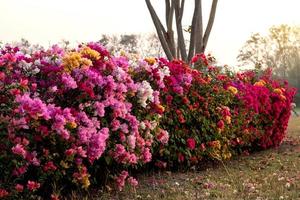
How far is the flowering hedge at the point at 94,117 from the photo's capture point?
16.2ft

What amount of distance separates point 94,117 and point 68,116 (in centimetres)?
53

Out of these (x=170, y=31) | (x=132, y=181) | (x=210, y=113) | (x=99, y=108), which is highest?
(x=170, y=31)

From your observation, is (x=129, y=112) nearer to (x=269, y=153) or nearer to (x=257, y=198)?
(x=257, y=198)

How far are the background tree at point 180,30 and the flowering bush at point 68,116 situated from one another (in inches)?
308

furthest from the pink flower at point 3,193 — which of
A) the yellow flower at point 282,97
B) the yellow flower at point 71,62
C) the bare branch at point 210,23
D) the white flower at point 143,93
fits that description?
the bare branch at point 210,23

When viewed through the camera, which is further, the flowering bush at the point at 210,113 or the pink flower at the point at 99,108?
the flowering bush at the point at 210,113

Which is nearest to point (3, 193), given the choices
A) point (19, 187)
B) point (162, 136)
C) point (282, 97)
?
point (19, 187)

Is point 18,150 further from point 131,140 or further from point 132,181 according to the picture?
point 132,181

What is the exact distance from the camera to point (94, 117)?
5.56m

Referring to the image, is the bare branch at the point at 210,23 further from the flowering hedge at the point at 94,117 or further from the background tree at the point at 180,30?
the flowering hedge at the point at 94,117

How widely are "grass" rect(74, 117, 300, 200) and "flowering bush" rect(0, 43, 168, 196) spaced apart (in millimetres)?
393

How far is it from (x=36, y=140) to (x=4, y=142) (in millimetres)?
293

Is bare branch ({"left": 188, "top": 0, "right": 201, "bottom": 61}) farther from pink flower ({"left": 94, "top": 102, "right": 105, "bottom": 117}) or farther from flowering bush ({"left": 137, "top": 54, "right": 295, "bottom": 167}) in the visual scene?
pink flower ({"left": 94, "top": 102, "right": 105, "bottom": 117})

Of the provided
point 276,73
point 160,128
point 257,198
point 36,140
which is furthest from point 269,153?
point 276,73
